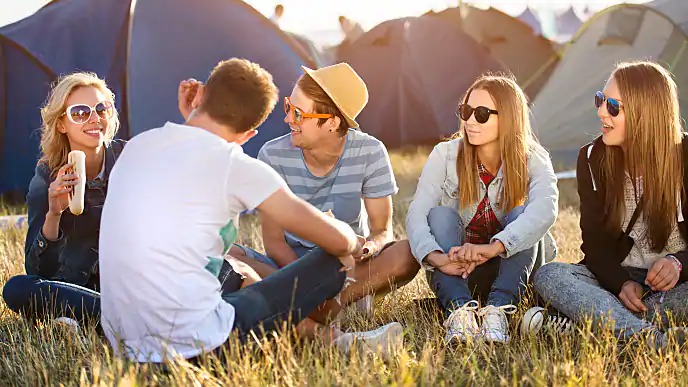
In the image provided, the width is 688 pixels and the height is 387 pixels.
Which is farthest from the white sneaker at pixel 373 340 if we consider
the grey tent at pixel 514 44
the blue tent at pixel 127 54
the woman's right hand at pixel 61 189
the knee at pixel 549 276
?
the grey tent at pixel 514 44

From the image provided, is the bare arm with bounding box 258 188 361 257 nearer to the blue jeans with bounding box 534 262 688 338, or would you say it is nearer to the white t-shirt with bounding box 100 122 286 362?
the white t-shirt with bounding box 100 122 286 362

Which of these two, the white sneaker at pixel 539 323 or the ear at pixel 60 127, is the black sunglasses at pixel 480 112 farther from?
the ear at pixel 60 127

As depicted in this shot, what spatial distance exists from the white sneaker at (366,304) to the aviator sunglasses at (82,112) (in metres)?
1.40

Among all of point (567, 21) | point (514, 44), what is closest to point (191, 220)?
point (514, 44)

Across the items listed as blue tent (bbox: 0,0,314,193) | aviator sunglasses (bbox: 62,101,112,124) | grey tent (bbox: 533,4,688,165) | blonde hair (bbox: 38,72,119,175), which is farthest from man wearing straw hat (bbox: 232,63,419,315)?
grey tent (bbox: 533,4,688,165)

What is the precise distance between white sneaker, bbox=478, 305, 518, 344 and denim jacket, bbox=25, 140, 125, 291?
172cm

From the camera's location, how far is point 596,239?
3707 millimetres

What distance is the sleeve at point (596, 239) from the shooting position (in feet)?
11.9

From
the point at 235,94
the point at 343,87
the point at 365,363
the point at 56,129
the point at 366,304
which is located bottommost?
the point at 366,304

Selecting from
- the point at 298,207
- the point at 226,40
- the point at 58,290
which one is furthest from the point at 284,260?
the point at 226,40

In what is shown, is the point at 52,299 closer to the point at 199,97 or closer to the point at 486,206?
the point at 199,97

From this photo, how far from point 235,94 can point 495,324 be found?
1413mm

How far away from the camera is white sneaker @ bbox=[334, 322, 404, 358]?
3109 mm

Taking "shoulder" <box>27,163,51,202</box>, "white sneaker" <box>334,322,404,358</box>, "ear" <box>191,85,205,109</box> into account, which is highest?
"ear" <box>191,85,205,109</box>
